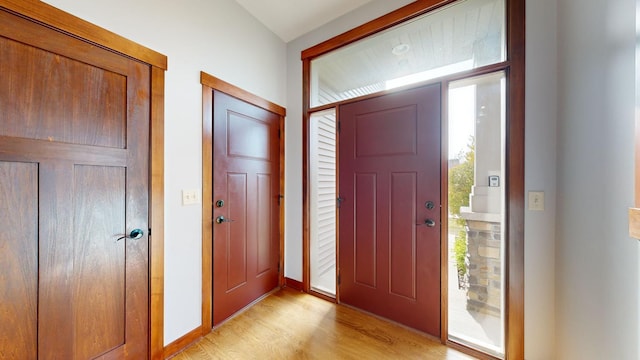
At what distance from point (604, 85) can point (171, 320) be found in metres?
2.66

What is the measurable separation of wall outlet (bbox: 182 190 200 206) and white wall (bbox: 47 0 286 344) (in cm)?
3

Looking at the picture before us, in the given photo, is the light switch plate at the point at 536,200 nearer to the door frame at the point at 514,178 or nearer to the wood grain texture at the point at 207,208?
the door frame at the point at 514,178

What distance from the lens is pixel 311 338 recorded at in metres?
1.73

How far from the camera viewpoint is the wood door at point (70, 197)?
3.33 feet

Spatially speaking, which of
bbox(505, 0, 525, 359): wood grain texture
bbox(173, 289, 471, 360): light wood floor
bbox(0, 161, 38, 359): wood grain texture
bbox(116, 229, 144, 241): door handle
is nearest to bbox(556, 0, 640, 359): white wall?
bbox(505, 0, 525, 359): wood grain texture

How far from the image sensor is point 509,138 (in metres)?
1.46

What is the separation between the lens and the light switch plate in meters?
1.39

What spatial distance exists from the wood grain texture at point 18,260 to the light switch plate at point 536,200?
2651 millimetres

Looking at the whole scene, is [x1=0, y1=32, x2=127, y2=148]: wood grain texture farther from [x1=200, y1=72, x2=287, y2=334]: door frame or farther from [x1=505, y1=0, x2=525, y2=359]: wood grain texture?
[x1=505, y1=0, x2=525, y2=359]: wood grain texture

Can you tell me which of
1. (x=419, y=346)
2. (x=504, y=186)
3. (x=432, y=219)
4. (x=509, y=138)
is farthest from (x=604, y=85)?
(x=419, y=346)

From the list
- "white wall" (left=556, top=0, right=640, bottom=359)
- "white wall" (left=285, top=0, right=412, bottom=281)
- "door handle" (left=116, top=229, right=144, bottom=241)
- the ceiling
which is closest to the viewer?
"white wall" (left=556, top=0, right=640, bottom=359)

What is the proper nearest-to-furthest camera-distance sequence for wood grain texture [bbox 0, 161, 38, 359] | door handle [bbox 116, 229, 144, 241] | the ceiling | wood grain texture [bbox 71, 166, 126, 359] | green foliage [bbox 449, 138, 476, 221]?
wood grain texture [bbox 0, 161, 38, 359]
wood grain texture [bbox 71, 166, 126, 359]
door handle [bbox 116, 229, 144, 241]
green foliage [bbox 449, 138, 476, 221]
the ceiling

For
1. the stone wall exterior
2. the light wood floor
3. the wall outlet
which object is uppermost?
the wall outlet

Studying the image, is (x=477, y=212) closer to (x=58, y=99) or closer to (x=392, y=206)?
(x=392, y=206)
